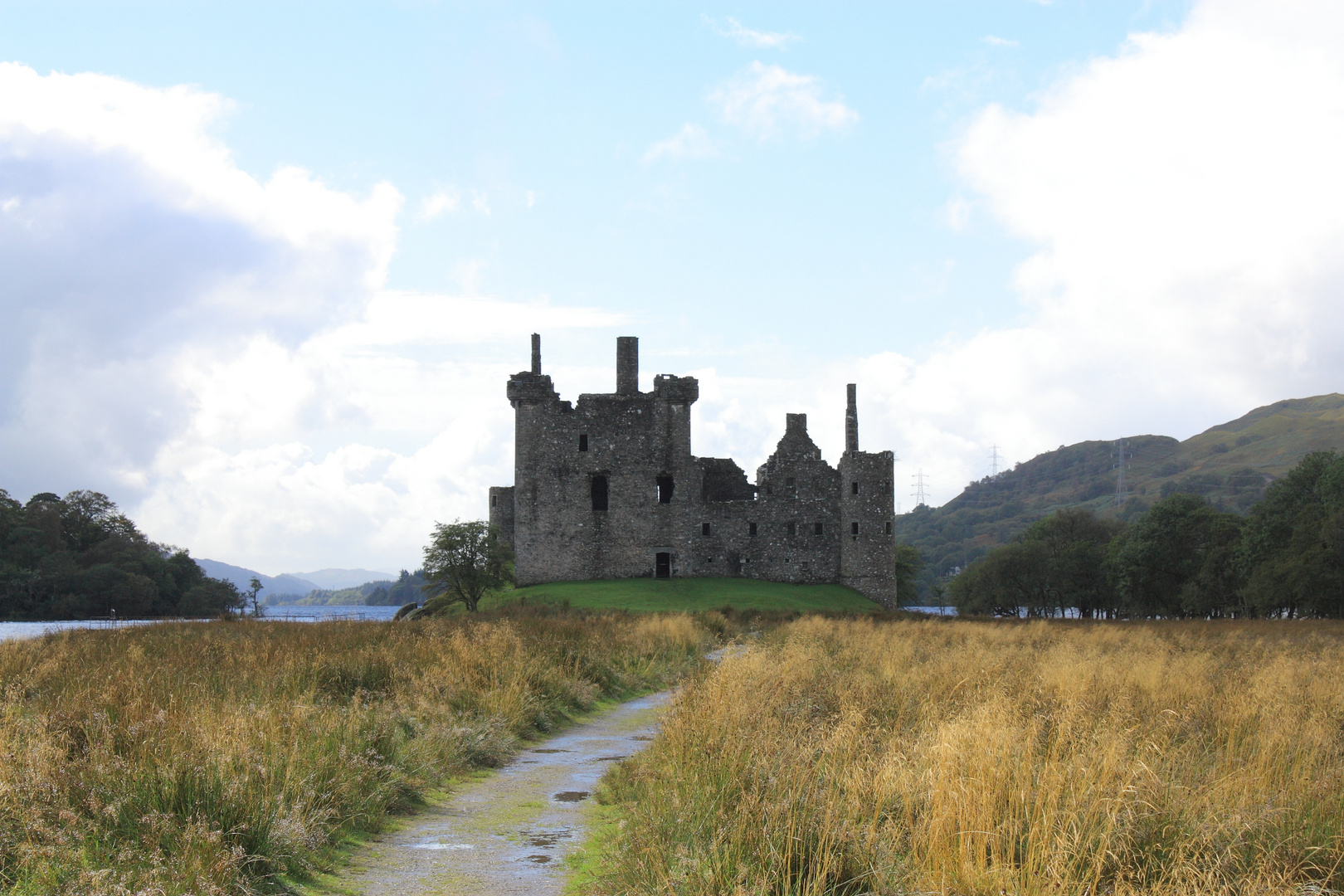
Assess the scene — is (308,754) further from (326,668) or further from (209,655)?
(209,655)

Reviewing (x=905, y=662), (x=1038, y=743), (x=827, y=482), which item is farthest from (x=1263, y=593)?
(x=1038, y=743)

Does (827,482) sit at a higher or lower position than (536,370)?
lower

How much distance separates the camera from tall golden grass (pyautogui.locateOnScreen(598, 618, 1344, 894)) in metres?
4.94

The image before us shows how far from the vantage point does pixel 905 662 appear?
14438 millimetres

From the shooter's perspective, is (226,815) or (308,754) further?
(308,754)

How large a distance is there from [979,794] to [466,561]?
39474 mm

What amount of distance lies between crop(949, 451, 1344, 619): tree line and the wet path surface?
43.7m

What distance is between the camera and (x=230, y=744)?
6.66m

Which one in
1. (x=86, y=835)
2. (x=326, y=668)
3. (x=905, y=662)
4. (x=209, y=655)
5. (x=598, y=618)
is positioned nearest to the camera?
(x=86, y=835)

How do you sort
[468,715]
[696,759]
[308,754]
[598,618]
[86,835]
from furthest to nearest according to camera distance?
[598,618] → [468,715] → [308,754] → [696,759] → [86,835]

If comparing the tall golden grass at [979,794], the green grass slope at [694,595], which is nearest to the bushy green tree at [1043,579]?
the green grass slope at [694,595]

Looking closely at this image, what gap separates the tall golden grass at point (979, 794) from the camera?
194 inches

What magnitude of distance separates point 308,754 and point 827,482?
44.7m

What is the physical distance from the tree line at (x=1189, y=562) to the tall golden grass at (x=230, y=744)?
4196 cm
